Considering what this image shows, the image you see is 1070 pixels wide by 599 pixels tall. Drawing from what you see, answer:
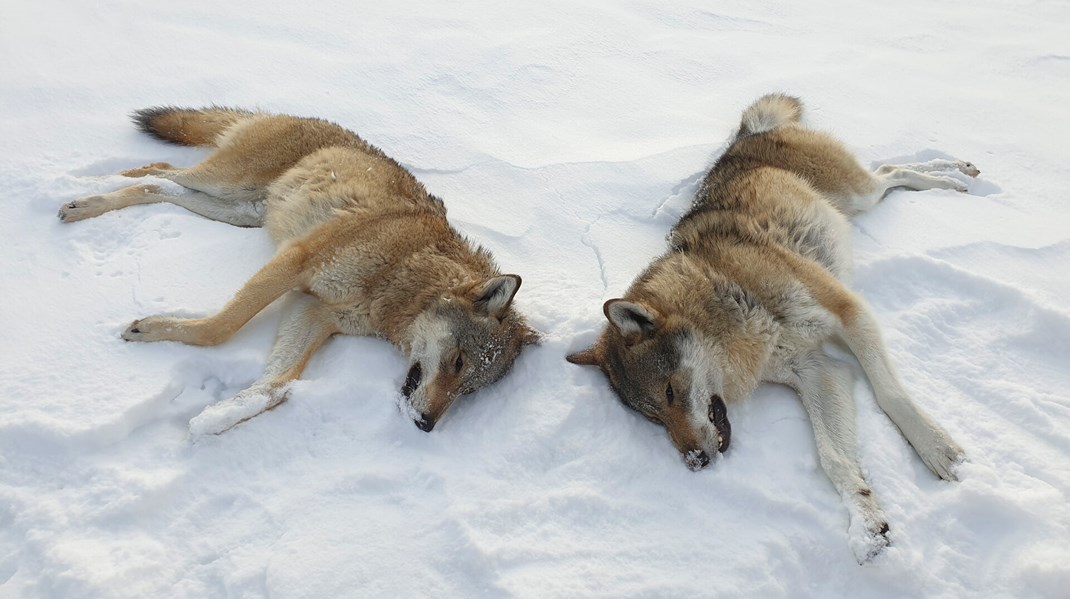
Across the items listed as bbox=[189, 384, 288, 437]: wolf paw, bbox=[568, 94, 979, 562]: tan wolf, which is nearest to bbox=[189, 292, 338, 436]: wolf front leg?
bbox=[189, 384, 288, 437]: wolf paw

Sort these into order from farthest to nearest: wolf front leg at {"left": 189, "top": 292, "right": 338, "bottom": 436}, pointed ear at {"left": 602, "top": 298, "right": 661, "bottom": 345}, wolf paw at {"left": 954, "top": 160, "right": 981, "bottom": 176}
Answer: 1. wolf paw at {"left": 954, "top": 160, "right": 981, "bottom": 176}
2. pointed ear at {"left": 602, "top": 298, "right": 661, "bottom": 345}
3. wolf front leg at {"left": 189, "top": 292, "right": 338, "bottom": 436}

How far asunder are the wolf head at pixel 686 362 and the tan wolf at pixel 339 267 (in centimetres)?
59

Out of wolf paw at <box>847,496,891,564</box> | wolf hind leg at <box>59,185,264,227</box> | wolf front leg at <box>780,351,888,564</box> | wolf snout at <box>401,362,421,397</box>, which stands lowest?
wolf paw at <box>847,496,891,564</box>

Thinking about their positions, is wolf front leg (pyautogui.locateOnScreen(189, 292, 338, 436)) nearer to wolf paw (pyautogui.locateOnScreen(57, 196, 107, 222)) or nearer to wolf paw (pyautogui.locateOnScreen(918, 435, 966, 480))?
wolf paw (pyautogui.locateOnScreen(57, 196, 107, 222))

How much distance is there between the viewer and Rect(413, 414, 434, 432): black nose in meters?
3.45

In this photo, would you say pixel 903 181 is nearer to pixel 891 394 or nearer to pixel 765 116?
pixel 765 116

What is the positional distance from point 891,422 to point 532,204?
8.96ft

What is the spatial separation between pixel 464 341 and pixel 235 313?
128 cm

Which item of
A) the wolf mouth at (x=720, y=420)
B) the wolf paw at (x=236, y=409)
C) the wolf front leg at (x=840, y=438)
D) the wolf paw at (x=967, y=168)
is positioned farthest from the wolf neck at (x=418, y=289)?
the wolf paw at (x=967, y=168)

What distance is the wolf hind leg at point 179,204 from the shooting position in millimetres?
4469

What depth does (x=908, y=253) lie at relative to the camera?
14.8 ft

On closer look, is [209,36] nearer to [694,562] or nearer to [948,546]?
[694,562]

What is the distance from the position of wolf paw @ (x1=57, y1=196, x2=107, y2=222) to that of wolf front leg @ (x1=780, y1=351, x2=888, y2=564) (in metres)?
4.44

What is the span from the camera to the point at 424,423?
3453mm
